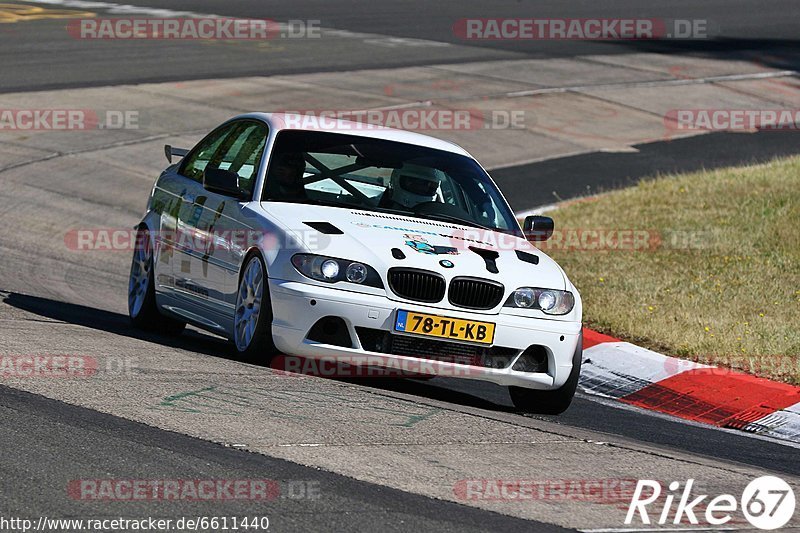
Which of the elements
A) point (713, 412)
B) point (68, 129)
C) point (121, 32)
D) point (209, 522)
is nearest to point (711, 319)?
point (713, 412)

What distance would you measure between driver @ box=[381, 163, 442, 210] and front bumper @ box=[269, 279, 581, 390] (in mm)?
1173

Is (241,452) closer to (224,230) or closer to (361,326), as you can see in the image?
(361,326)

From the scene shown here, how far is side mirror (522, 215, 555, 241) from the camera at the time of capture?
9.03 meters

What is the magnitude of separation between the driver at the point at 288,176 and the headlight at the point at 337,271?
92 centimetres

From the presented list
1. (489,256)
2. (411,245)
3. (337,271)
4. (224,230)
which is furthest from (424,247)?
(224,230)

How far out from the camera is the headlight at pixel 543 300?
786 cm

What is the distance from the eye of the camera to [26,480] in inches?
204

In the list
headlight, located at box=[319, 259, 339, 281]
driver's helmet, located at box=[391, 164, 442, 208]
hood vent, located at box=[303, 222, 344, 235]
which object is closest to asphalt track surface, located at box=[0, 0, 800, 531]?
headlight, located at box=[319, 259, 339, 281]

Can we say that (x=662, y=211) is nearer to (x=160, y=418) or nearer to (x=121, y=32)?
(x=160, y=418)

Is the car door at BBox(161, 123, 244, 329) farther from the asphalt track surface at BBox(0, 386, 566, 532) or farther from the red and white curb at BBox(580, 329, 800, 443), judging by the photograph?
the asphalt track surface at BBox(0, 386, 566, 532)

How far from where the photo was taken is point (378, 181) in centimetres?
884

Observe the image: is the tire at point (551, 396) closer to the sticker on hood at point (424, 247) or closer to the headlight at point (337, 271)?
the sticker on hood at point (424, 247)

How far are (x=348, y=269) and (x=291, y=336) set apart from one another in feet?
1.55

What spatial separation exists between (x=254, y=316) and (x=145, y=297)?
1.90 meters
